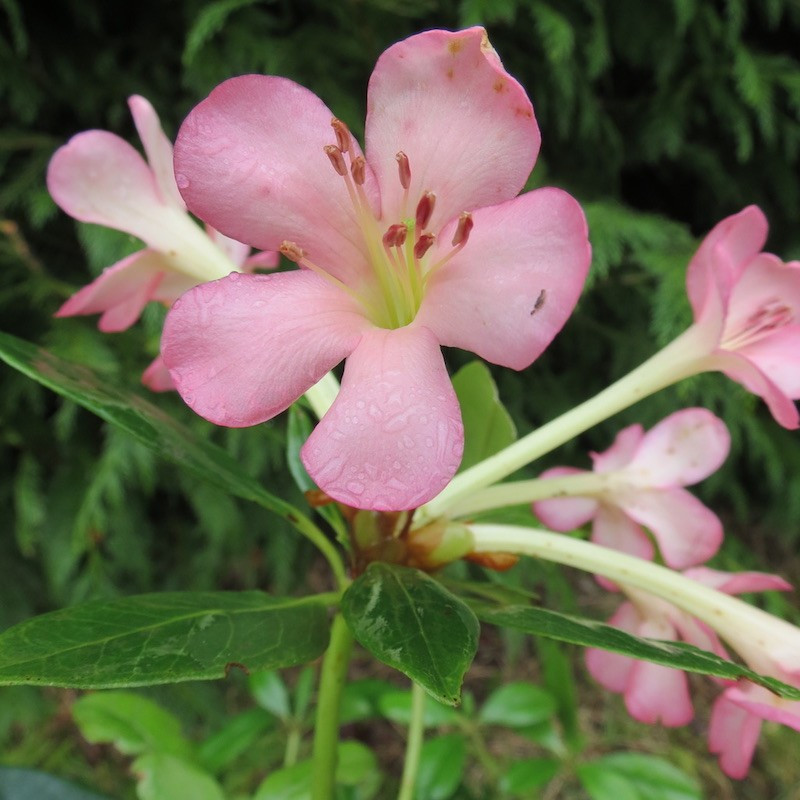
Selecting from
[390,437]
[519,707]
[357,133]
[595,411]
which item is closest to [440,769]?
[519,707]

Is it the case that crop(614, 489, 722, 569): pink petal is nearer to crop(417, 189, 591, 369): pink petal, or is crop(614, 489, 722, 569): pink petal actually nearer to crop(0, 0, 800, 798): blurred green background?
crop(417, 189, 591, 369): pink petal

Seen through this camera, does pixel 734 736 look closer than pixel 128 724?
Yes

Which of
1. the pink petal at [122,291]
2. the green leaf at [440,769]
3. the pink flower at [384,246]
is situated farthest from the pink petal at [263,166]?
the green leaf at [440,769]

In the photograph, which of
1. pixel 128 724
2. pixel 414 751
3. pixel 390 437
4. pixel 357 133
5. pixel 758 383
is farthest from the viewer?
pixel 357 133

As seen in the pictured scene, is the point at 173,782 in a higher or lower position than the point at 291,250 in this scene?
lower

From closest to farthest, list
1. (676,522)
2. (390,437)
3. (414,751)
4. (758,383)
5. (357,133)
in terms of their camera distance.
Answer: (390,437) < (758,383) < (676,522) < (414,751) < (357,133)

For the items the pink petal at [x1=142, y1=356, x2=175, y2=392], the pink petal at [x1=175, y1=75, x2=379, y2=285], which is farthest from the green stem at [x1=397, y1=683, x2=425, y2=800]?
the pink petal at [x1=175, y1=75, x2=379, y2=285]

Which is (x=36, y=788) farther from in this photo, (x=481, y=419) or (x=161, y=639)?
(x=481, y=419)
